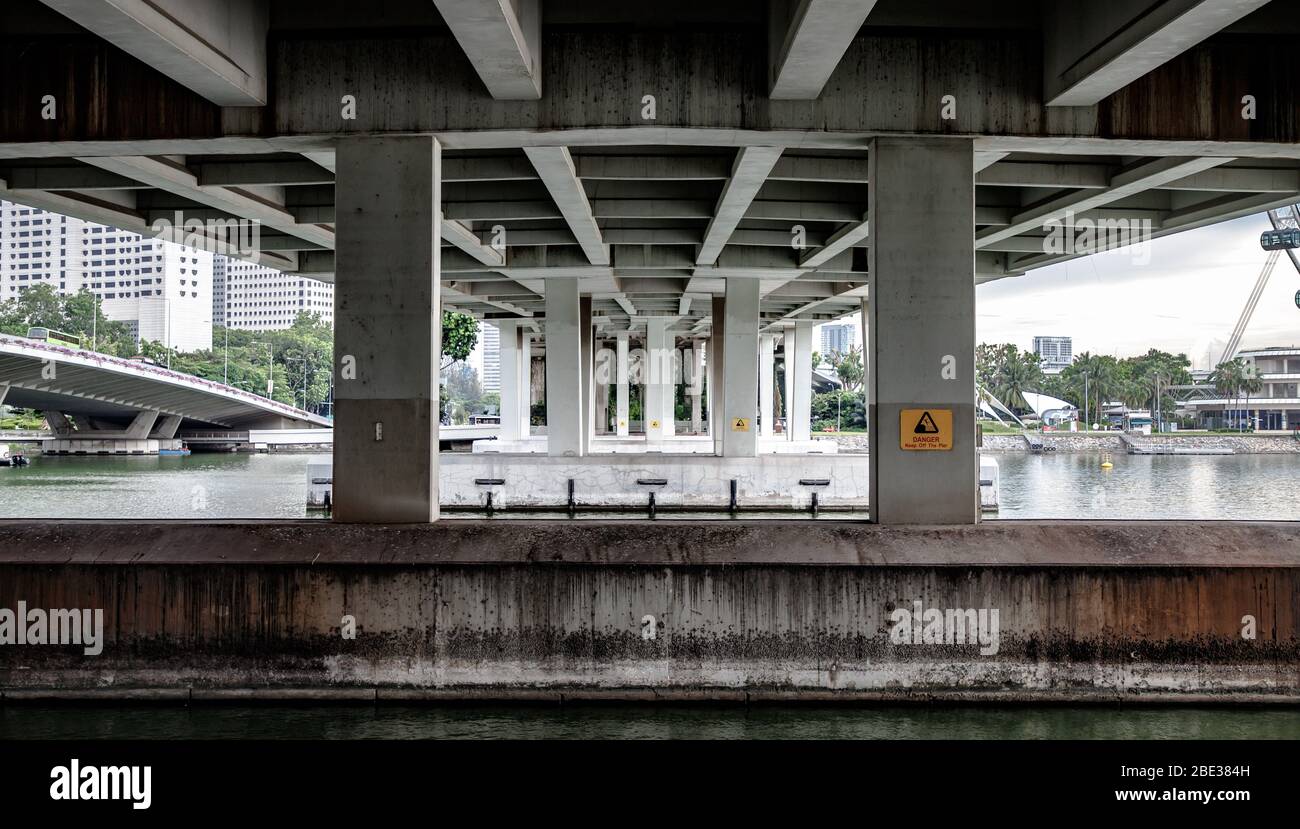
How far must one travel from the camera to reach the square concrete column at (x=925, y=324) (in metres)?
10.8

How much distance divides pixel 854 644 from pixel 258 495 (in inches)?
1249

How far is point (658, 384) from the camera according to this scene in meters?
56.8

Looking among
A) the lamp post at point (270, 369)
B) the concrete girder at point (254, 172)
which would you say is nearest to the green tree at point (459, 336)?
the concrete girder at point (254, 172)

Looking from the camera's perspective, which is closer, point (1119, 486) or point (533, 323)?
point (1119, 486)

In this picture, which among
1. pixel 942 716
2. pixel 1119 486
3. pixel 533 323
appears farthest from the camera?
pixel 533 323

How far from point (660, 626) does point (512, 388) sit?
45.2 metres

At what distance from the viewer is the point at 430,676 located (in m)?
9.39

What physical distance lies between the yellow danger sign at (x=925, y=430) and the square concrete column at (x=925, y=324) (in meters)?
0.02

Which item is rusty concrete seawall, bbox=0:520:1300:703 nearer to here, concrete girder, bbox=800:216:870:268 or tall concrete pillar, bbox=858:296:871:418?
tall concrete pillar, bbox=858:296:871:418

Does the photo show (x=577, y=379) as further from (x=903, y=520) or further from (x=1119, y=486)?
(x=1119, y=486)

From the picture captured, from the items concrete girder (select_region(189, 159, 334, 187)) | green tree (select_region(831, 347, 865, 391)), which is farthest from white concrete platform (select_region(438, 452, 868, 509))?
green tree (select_region(831, 347, 865, 391))

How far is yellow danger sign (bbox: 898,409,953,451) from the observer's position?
10812mm

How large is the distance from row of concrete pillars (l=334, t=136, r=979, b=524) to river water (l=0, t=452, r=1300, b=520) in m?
9.15

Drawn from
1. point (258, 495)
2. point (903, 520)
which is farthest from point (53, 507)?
point (903, 520)
